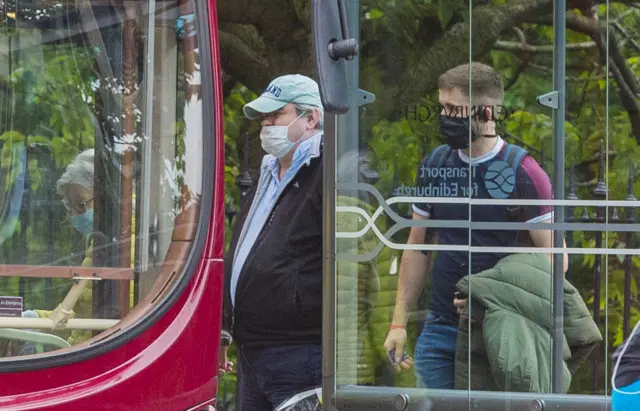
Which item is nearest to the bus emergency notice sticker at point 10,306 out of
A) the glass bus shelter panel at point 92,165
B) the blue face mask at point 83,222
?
the glass bus shelter panel at point 92,165

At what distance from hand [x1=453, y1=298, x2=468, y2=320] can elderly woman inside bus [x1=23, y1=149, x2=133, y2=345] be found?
96 centimetres

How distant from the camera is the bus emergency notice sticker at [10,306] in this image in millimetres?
3285

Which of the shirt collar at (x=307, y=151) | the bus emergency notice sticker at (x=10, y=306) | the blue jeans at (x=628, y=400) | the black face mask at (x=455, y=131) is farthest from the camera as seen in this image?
the shirt collar at (x=307, y=151)

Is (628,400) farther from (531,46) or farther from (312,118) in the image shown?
(312,118)

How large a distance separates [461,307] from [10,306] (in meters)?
1.30

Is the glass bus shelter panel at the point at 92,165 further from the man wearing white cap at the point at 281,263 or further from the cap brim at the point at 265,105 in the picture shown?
the cap brim at the point at 265,105

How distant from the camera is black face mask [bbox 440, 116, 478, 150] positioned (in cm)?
381

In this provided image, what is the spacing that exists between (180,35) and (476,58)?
872mm

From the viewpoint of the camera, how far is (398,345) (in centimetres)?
383

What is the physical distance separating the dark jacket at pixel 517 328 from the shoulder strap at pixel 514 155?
0.27 meters

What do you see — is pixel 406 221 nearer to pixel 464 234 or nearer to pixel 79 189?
pixel 464 234

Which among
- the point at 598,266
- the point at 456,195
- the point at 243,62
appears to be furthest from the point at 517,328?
the point at 243,62

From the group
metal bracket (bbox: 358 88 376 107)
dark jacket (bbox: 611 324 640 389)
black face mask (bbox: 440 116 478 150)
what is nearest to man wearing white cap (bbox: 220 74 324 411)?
metal bracket (bbox: 358 88 376 107)

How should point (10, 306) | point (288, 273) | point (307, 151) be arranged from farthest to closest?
1. point (307, 151)
2. point (288, 273)
3. point (10, 306)
